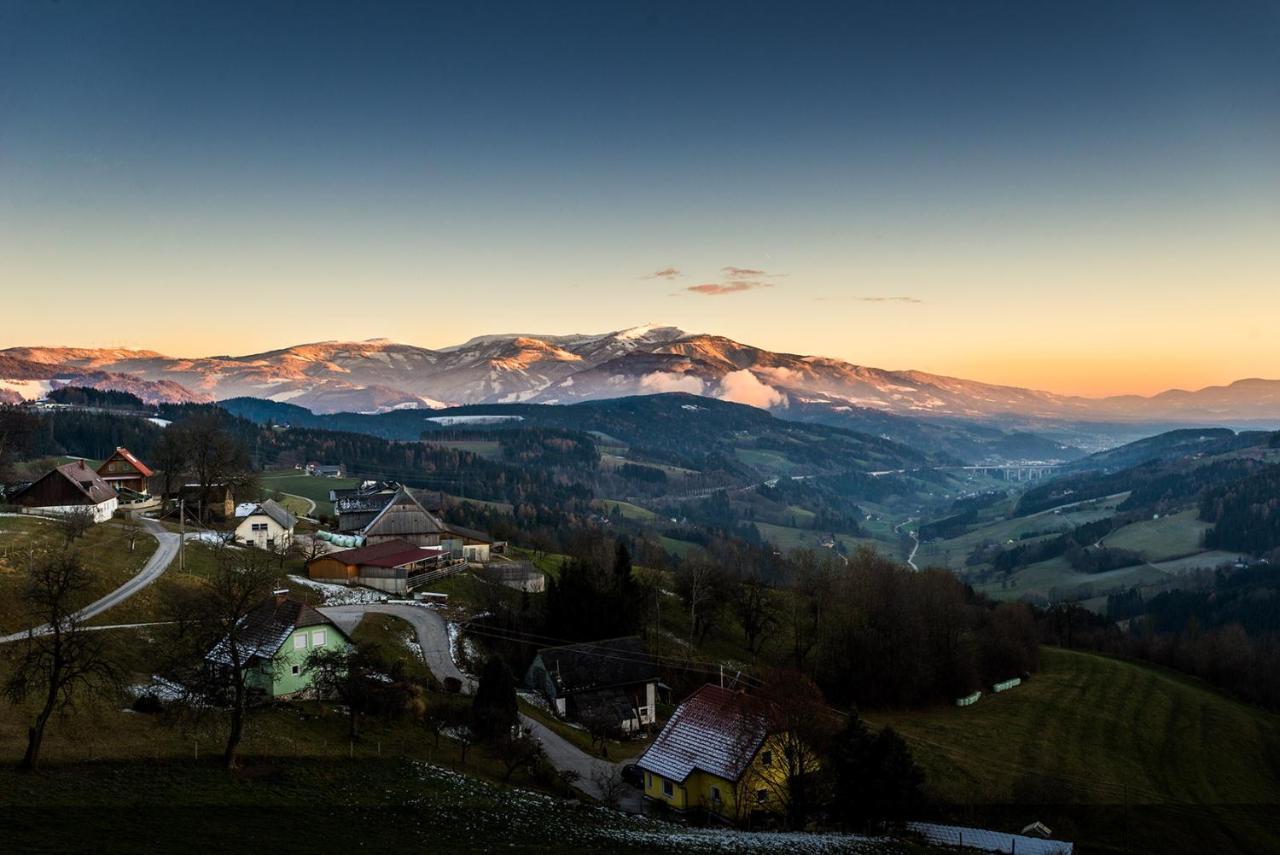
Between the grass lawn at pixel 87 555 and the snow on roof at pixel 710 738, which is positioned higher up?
the grass lawn at pixel 87 555

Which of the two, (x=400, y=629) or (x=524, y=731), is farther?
(x=400, y=629)

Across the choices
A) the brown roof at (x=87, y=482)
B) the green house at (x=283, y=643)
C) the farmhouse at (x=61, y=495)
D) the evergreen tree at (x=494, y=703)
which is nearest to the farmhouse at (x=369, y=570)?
the farmhouse at (x=61, y=495)

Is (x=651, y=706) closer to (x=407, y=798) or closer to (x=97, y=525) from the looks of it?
(x=407, y=798)

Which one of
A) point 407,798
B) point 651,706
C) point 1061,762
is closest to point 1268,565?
point 1061,762

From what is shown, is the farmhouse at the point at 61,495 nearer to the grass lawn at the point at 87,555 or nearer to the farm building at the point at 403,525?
the grass lawn at the point at 87,555

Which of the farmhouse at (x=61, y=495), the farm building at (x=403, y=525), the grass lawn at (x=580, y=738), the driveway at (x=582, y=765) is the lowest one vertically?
the grass lawn at (x=580, y=738)

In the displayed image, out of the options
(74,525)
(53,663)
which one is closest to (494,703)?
(53,663)

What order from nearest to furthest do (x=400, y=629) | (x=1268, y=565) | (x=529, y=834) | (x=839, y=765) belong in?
(x=529, y=834), (x=839, y=765), (x=400, y=629), (x=1268, y=565)
